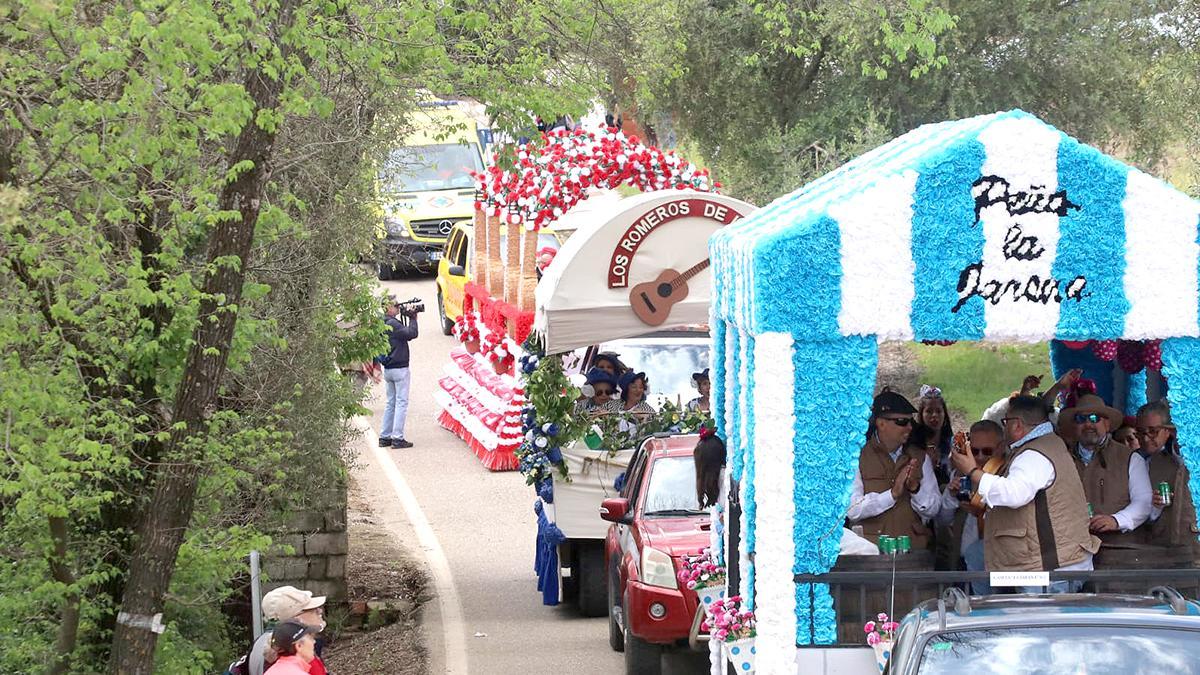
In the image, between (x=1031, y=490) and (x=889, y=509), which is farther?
(x=889, y=509)

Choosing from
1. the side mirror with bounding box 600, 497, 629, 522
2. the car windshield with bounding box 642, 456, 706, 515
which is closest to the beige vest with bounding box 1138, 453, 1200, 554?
the car windshield with bounding box 642, 456, 706, 515

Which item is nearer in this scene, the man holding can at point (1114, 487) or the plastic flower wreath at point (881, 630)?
the plastic flower wreath at point (881, 630)

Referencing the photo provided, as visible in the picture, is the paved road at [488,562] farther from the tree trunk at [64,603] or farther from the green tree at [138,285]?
the tree trunk at [64,603]

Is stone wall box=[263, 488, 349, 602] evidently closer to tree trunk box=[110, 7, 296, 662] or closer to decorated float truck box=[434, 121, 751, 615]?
decorated float truck box=[434, 121, 751, 615]

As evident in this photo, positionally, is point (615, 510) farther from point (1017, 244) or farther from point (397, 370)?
point (397, 370)

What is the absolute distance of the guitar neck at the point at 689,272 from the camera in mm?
15203

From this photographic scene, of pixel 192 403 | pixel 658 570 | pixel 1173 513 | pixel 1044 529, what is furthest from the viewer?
pixel 658 570

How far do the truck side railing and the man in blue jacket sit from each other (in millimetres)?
13864

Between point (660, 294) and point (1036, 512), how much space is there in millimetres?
7122

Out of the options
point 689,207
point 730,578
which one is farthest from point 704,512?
point 689,207

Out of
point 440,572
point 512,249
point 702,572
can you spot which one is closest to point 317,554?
point 440,572

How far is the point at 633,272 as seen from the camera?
15031mm

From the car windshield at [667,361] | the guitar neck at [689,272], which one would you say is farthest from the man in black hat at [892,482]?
the car windshield at [667,361]

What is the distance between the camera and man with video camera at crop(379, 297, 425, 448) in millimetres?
22016
